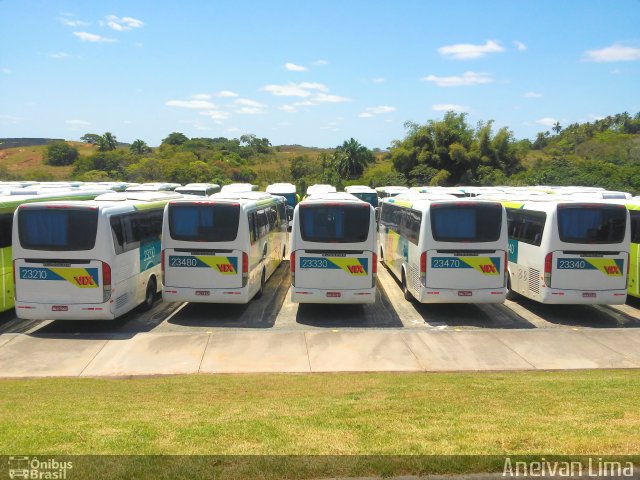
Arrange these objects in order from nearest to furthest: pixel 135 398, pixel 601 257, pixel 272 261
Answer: pixel 135 398, pixel 601 257, pixel 272 261

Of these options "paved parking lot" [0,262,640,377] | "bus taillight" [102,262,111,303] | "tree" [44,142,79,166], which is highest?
"tree" [44,142,79,166]

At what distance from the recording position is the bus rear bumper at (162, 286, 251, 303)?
13586mm

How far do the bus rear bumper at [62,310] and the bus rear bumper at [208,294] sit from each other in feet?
5.93

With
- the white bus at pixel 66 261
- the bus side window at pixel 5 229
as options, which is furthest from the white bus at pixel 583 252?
the bus side window at pixel 5 229

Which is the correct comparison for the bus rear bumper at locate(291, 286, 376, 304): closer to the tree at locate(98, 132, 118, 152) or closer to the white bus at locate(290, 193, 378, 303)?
the white bus at locate(290, 193, 378, 303)

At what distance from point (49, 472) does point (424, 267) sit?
10190mm

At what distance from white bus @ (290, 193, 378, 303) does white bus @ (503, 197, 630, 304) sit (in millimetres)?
4093

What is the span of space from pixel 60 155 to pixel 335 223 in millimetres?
90203

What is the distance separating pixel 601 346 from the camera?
12.0m

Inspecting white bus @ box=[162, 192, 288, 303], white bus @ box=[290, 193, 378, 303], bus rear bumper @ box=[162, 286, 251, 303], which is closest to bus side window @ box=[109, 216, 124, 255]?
white bus @ box=[162, 192, 288, 303]

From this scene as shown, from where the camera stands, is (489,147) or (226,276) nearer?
(226,276)

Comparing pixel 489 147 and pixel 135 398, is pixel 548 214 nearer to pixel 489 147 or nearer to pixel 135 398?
pixel 135 398

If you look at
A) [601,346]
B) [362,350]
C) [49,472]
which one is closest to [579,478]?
[49,472]

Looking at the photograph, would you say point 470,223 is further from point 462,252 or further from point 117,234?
point 117,234
